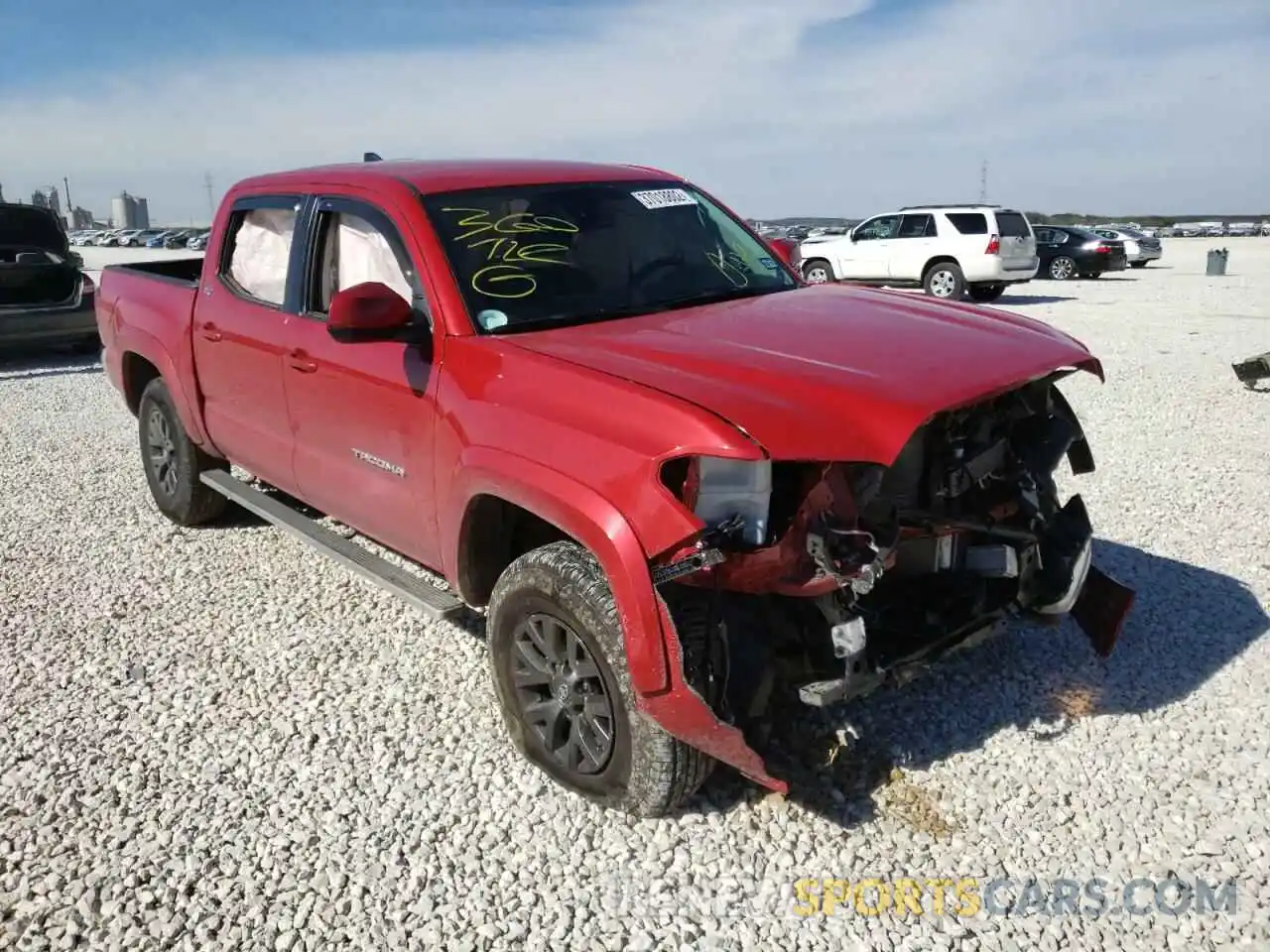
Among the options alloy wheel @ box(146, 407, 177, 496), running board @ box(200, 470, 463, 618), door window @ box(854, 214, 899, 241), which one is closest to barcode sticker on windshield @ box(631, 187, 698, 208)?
running board @ box(200, 470, 463, 618)

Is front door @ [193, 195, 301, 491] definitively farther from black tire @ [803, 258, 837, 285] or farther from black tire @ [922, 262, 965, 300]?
black tire @ [803, 258, 837, 285]

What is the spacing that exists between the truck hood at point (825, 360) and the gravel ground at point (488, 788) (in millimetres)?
1242

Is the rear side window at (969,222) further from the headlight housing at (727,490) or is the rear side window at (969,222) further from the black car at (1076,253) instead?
the headlight housing at (727,490)

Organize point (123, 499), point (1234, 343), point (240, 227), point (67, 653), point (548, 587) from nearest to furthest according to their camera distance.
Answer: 1. point (548, 587)
2. point (67, 653)
3. point (240, 227)
4. point (123, 499)
5. point (1234, 343)

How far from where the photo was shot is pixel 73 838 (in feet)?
10.2

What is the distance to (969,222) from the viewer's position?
18781 millimetres

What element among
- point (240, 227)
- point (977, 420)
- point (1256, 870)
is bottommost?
point (1256, 870)

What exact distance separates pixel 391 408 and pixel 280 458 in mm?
1160

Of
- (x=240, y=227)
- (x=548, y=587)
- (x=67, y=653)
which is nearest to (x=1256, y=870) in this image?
(x=548, y=587)

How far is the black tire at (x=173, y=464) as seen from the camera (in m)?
5.71

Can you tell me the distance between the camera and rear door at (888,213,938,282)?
1906 centimetres

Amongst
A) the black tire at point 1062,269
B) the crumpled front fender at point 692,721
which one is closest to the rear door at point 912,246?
the black tire at point 1062,269

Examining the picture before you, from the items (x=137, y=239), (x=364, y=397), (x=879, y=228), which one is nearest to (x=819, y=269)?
(x=879, y=228)

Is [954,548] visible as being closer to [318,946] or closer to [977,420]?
[977,420]
